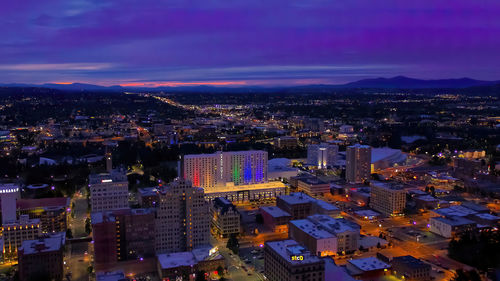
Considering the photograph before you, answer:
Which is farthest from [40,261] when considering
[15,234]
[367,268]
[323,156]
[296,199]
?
[323,156]

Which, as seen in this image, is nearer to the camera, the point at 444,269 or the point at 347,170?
the point at 444,269

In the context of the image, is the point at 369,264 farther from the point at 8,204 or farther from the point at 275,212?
the point at 8,204

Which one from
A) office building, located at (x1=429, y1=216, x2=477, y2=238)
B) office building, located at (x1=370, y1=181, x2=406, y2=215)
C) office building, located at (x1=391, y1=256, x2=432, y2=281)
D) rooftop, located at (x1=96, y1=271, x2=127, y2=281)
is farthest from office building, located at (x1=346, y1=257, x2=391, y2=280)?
rooftop, located at (x1=96, y1=271, x2=127, y2=281)

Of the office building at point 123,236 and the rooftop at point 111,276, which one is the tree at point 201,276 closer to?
the rooftop at point 111,276

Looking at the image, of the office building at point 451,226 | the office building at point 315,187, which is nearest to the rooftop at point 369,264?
the office building at point 451,226

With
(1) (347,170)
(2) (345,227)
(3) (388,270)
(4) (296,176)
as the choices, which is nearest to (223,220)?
(2) (345,227)

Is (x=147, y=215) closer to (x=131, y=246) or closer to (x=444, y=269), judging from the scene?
(x=131, y=246)
